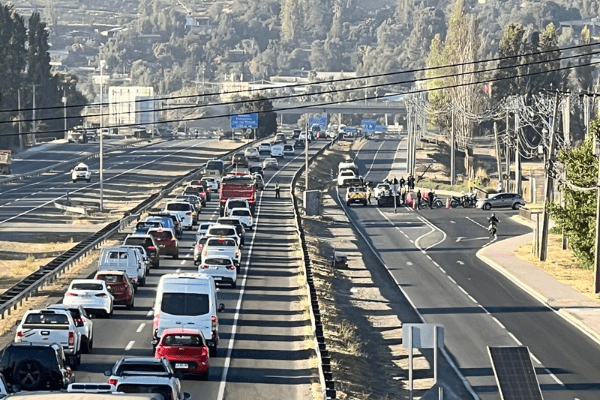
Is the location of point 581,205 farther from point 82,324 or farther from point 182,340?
point 182,340

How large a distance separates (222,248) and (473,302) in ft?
31.3

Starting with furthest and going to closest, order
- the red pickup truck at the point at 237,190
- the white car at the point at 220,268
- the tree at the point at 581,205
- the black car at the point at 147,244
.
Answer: the red pickup truck at the point at 237,190
the tree at the point at 581,205
the black car at the point at 147,244
the white car at the point at 220,268

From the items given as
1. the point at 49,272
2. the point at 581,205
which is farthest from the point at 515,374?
the point at 581,205

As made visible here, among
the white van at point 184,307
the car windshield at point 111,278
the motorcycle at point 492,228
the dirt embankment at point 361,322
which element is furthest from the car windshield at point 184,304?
the motorcycle at point 492,228

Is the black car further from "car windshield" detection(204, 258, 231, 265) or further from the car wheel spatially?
the car wheel

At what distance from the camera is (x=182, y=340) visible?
31.6 meters

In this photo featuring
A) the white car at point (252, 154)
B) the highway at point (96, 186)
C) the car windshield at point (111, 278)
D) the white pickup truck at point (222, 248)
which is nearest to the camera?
the car windshield at point (111, 278)

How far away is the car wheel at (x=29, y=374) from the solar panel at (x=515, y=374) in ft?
29.3

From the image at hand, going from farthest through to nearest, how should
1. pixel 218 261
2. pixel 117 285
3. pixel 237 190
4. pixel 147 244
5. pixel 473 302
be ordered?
pixel 237 190
pixel 147 244
pixel 473 302
pixel 218 261
pixel 117 285

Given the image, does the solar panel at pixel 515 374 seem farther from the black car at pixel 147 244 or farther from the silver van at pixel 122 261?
the black car at pixel 147 244

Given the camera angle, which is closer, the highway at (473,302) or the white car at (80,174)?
the highway at (473,302)

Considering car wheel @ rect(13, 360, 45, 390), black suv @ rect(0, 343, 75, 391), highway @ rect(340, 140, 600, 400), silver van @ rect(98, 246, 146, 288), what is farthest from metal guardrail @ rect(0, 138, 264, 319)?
car wheel @ rect(13, 360, 45, 390)

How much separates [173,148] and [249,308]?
409 ft

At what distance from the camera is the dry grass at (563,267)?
192 feet
